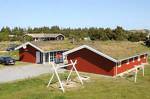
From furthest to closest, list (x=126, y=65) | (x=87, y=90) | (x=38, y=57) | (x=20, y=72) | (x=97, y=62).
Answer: (x=38, y=57), (x=126, y=65), (x=20, y=72), (x=97, y=62), (x=87, y=90)

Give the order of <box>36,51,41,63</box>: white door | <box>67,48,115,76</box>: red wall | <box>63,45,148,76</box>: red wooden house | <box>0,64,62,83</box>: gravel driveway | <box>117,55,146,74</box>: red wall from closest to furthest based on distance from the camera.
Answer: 1. <box>0,64,62,83</box>: gravel driveway
2. <box>63,45,148,76</box>: red wooden house
3. <box>67,48,115,76</box>: red wall
4. <box>117,55,146,74</box>: red wall
5. <box>36,51,41,63</box>: white door

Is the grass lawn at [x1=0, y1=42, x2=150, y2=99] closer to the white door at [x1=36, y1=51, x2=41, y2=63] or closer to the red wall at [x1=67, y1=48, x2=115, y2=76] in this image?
the red wall at [x1=67, y1=48, x2=115, y2=76]

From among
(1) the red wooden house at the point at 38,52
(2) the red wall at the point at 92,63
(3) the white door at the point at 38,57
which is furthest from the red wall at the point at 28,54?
(2) the red wall at the point at 92,63

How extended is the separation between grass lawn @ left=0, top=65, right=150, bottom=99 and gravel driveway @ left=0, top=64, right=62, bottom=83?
302cm

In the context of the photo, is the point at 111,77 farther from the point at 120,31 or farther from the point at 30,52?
the point at 120,31

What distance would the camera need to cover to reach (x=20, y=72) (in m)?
31.9

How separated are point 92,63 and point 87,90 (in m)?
9.16

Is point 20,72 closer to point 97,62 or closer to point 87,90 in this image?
point 97,62

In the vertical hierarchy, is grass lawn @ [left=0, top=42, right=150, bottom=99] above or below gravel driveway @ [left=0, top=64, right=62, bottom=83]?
above

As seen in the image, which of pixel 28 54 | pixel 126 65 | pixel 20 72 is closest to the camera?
pixel 20 72

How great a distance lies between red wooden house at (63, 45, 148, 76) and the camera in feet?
97.1

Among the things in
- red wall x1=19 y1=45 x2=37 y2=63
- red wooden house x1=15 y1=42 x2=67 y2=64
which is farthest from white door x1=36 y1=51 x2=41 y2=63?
red wall x1=19 y1=45 x2=37 y2=63

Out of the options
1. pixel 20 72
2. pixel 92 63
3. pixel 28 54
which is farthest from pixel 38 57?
pixel 92 63

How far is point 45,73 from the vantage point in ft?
104
